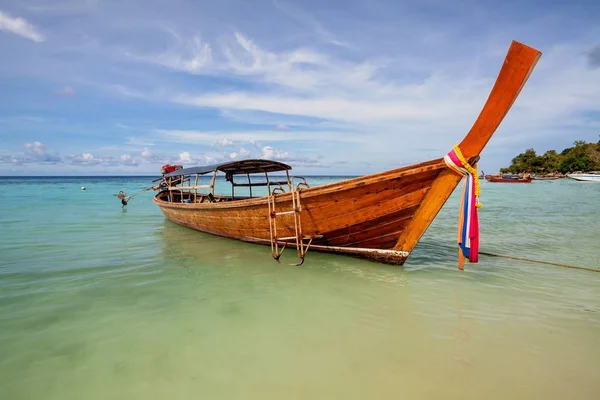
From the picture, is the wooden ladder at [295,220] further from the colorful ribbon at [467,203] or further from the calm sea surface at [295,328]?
the colorful ribbon at [467,203]

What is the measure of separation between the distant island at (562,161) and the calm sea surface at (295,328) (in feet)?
217

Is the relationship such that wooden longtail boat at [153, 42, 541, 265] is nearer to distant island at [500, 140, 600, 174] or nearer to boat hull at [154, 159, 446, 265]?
boat hull at [154, 159, 446, 265]

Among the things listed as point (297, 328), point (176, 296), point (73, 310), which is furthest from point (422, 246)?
point (73, 310)

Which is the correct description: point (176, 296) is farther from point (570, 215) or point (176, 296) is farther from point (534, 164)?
point (534, 164)

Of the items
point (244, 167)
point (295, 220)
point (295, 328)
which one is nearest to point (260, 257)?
point (295, 220)

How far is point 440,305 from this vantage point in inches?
171

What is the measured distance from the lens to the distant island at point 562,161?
5664 cm

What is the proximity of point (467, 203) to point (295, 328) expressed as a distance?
124 inches

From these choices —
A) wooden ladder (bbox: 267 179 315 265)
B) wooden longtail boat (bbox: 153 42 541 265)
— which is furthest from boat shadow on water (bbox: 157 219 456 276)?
wooden ladder (bbox: 267 179 315 265)

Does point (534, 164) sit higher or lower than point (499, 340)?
higher

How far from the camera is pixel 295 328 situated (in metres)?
3.75

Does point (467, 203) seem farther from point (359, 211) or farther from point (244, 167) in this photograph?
point (244, 167)

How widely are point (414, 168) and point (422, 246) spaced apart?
11.4ft

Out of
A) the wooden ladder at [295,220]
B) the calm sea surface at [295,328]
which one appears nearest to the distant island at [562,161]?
the calm sea surface at [295,328]
